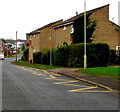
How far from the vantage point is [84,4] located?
18141 millimetres

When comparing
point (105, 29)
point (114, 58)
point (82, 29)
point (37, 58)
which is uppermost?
point (105, 29)

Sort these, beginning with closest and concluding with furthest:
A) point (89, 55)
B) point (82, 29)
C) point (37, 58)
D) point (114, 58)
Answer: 1. point (89, 55)
2. point (114, 58)
3. point (82, 29)
4. point (37, 58)

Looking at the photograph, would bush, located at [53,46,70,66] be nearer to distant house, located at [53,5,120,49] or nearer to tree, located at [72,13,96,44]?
tree, located at [72,13,96,44]

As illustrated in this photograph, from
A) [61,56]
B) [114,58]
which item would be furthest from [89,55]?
[114,58]

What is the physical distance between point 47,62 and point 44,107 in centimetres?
2443

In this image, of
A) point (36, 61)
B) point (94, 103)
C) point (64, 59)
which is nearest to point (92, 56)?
point (64, 59)

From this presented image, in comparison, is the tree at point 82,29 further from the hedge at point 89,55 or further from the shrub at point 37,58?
the shrub at point 37,58

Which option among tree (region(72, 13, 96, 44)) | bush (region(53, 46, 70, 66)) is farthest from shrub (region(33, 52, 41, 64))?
tree (region(72, 13, 96, 44))

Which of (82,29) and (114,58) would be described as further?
(82,29)

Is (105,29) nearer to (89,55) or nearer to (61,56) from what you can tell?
(61,56)

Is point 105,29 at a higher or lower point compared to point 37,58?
higher

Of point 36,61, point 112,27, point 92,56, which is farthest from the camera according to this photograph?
point 36,61

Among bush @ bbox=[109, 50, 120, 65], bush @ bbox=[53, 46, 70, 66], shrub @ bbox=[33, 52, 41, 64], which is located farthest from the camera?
shrub @ bbox=[33, 52, 41, 64]

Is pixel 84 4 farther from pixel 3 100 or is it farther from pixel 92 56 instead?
pixel 3 100
